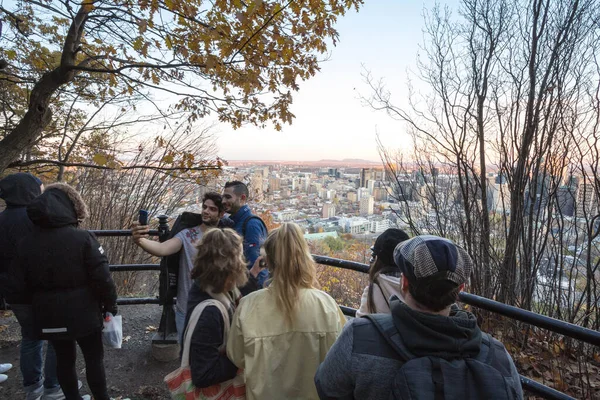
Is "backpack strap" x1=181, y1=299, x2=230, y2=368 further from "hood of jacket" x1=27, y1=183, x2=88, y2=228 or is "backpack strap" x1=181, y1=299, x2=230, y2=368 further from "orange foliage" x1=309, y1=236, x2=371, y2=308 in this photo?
"orange foliage" x1=309, y1=236, x2=371, y2=308

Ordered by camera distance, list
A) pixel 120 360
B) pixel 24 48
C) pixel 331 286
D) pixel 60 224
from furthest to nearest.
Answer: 1. pixel 331 286
2. pixel 24 48
3. pixel 120 360
4. pixel 60 224

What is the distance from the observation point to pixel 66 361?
266 cm

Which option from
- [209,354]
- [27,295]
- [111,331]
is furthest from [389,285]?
[27,295]

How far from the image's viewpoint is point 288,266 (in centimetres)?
197

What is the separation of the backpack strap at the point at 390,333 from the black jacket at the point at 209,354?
1.00m

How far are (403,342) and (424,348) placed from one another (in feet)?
0.21

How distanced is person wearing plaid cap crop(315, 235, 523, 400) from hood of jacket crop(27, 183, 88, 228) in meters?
2.17

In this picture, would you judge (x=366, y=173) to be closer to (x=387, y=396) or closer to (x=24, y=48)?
(x=24, y=48)

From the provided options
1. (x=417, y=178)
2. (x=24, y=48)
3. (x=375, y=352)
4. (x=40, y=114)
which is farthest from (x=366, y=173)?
(x=375, y=352)

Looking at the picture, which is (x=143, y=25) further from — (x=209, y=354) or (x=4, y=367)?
(x=209, y=354)

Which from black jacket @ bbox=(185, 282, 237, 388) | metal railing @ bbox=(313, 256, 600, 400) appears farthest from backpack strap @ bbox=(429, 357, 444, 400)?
black jacket @ bbox=(185, 282, 237, 388)

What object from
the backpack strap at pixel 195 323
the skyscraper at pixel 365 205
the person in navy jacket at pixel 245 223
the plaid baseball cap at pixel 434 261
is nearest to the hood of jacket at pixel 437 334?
the plaid baseball cap at pixel 434 261

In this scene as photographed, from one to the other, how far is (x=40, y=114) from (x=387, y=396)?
570 centimetres

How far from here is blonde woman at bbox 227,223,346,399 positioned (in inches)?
74.2
